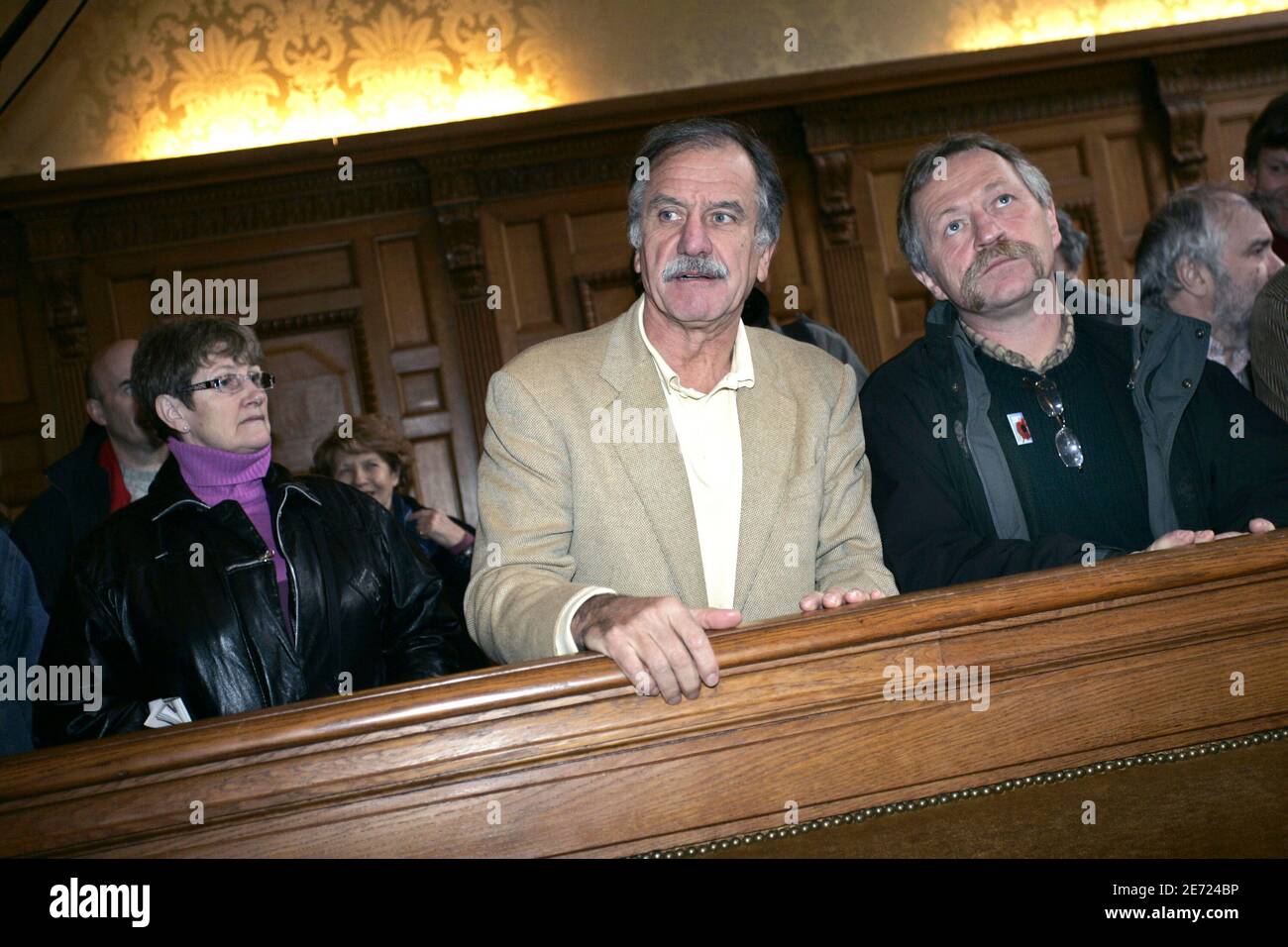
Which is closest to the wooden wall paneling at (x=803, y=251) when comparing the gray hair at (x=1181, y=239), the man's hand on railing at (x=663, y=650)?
the gray hair at (x=1181, y=239)

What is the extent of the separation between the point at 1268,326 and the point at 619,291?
3.32 metres

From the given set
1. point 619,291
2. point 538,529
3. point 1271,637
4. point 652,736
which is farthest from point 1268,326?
point 619,291

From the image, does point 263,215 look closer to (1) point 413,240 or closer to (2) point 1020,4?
(1) point 413,240

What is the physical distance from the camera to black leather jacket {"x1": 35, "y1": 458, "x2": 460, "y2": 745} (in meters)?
2.41

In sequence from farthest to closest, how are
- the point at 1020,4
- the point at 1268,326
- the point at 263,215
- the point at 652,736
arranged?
1. the point at 1020,4
2. the point at 263,215
3. the point at 1268,326
4. the point at 652,736

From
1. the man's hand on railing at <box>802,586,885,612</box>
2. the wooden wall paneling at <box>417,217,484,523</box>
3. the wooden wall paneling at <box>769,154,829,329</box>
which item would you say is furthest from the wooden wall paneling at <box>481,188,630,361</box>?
the man's hand on railing at <box>802,586,885,612</box>

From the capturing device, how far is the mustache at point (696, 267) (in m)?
2.20

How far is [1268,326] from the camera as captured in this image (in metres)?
2.58

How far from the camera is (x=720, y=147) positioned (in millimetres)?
2305

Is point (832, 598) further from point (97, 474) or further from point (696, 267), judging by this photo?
point (97, 474)

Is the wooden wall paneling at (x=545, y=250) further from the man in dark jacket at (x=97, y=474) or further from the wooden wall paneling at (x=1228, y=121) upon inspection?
the wooden wall paneling at (x=1228, y=121)

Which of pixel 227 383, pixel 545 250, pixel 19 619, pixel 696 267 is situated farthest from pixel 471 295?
pixel 696 267

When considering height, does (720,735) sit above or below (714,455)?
below

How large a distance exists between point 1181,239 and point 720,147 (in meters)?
1.72
